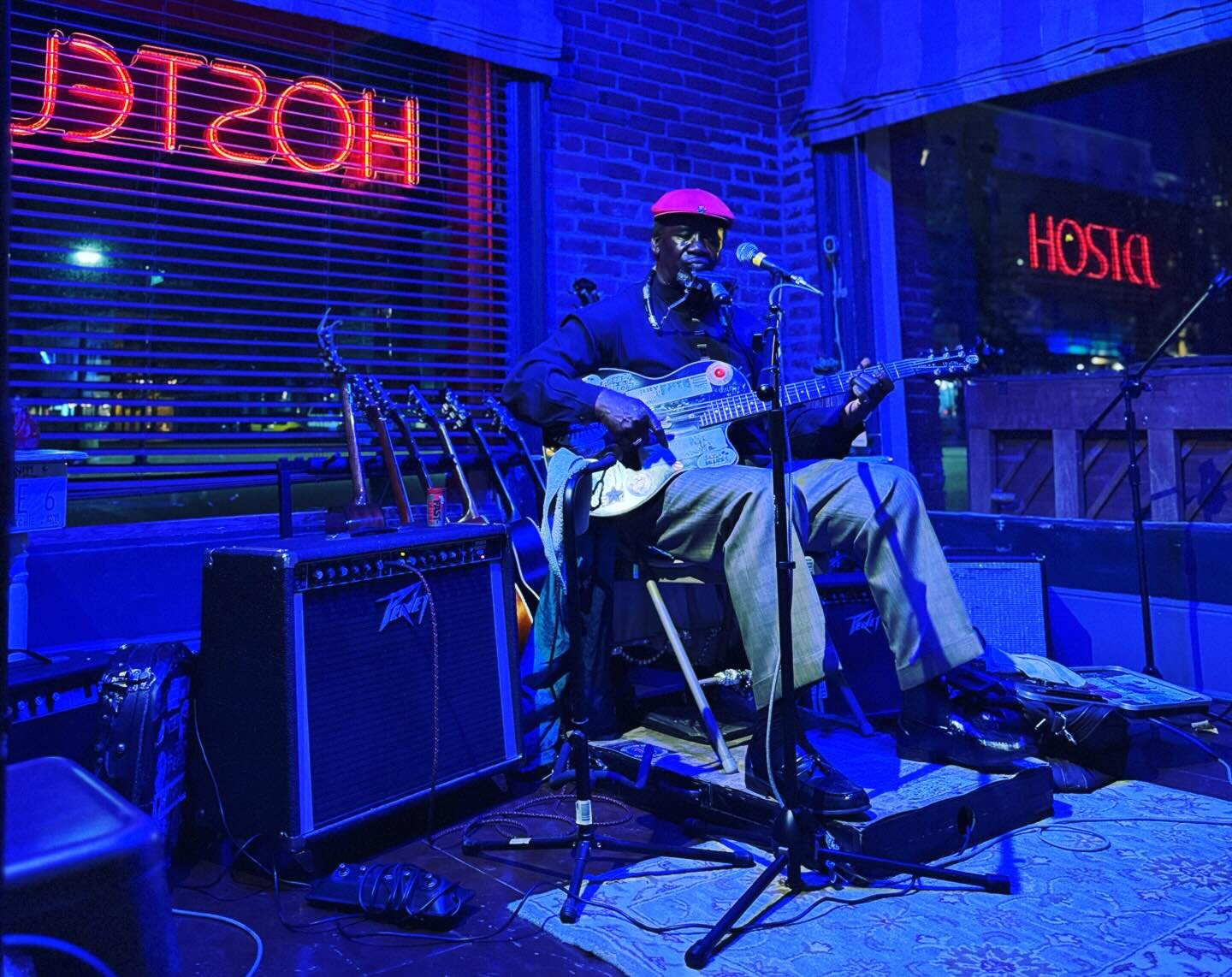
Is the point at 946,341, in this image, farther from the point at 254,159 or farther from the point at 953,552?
the point at 254,159

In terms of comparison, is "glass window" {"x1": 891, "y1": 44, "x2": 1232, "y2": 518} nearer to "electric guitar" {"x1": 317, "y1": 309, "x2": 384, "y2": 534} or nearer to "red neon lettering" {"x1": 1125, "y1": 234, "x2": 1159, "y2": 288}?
"red neon lettering" {"x1": 1125, "y1": 234, "x2": 1159, "y2": 288}

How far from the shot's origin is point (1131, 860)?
2.26 metres

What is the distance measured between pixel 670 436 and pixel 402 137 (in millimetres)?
1836

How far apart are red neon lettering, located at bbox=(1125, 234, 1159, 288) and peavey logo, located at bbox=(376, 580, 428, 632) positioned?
10.6ft

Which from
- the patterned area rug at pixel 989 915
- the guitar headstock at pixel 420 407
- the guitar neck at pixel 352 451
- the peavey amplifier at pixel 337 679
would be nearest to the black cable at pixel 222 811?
the peavey amplifier at pixel 337 679

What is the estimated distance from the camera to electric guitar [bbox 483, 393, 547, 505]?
145 inches

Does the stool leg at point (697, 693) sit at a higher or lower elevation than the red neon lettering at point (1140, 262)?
lower

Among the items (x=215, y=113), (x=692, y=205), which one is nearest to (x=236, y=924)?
(x=692, y=205)

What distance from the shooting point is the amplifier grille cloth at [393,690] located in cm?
234

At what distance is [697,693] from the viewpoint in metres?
2.77

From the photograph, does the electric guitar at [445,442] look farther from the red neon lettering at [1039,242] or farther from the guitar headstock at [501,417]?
the red neon lettering at [1039,242]

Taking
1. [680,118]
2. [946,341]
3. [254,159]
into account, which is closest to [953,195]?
[946,341]

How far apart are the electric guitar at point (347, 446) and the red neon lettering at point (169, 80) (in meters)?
0.75

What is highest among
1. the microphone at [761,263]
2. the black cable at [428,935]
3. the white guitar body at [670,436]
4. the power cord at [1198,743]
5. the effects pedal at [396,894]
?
the microphone at [761,263]
